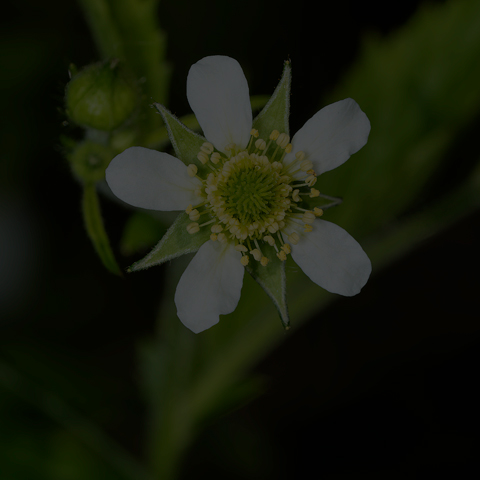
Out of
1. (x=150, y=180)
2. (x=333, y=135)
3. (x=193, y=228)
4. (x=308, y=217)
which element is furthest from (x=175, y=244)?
(x=333, y=135)

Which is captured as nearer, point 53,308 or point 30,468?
point 30,468

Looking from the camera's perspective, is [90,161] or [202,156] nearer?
[202,156]

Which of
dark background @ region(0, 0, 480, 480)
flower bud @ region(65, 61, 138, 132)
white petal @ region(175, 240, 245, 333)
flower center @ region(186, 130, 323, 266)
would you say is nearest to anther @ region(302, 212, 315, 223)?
flower center @ region(186, 130, 323, 266)

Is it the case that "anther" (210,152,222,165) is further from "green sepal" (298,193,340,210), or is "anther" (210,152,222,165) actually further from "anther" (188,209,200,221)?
"green sepal" (298,193,340,210)

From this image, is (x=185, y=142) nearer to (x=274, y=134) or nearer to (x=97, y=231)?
(x=274, y=134)

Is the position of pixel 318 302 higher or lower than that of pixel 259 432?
higher

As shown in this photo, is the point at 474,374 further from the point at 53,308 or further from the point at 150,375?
the point at 53,308

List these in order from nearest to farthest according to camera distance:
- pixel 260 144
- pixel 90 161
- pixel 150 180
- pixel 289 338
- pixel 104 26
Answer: pixel 150 180 → pixel 260 144 → pixel 90 161 → pixel 104 26 → pixel 289 338

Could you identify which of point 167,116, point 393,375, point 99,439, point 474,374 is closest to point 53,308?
point 99,439
